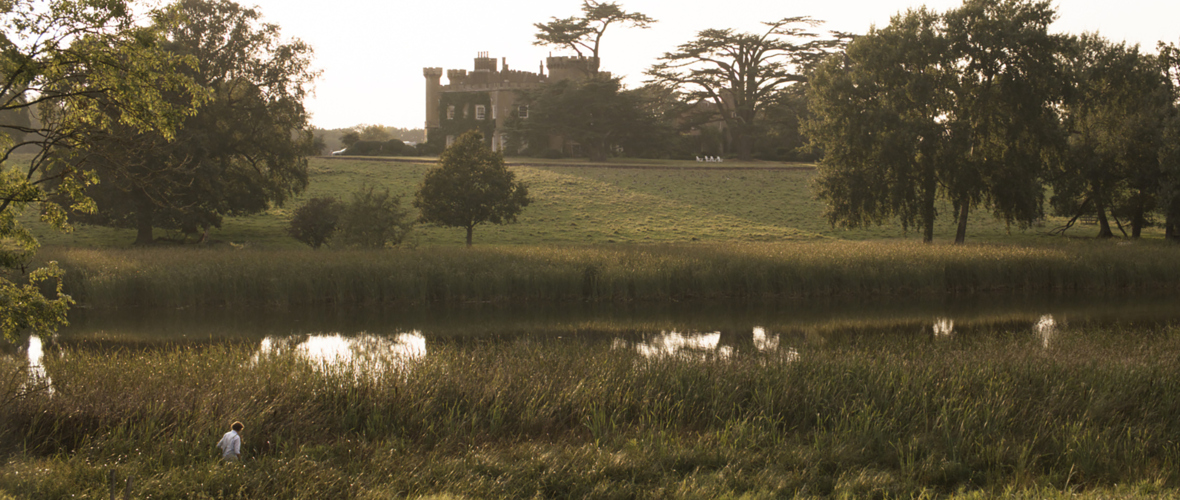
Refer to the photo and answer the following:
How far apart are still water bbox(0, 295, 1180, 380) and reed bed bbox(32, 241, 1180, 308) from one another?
1.01 m

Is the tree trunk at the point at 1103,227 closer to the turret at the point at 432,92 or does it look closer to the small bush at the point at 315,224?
the small bush at the point at 315,224

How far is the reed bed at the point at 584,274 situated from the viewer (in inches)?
834

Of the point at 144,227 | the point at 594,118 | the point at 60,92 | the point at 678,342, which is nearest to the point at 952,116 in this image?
the point at 678,342

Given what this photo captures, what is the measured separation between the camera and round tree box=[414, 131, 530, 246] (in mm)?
30125

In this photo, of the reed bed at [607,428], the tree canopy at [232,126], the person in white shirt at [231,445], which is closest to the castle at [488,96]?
the tree canopy at [232,126]

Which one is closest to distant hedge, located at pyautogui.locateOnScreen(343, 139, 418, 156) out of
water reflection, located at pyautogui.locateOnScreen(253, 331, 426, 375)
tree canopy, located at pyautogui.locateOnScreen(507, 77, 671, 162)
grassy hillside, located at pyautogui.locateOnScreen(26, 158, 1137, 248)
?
grassy hillside, located at pyautogui.locateOnScreen(26, 158, 1137, 248)

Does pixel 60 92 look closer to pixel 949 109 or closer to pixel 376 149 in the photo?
pixel 949 109

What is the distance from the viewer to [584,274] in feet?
74.2

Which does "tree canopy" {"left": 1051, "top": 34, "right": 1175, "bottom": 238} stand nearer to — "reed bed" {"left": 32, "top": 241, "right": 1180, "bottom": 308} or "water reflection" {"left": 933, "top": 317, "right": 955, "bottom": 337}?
"reed bed" {"left": 32, "top": 241, "right": 1180, "bottom": 308}

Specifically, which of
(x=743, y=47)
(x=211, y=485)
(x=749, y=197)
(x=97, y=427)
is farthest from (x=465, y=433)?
(x=743, y=47)

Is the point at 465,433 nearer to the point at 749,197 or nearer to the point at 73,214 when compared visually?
the point at 73,214

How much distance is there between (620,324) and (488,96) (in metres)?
52.1

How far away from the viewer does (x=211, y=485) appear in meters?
6.47

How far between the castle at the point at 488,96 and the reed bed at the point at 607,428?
56.4 m
